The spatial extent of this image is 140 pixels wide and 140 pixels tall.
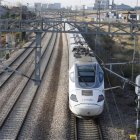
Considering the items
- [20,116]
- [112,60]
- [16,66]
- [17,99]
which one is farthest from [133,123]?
[112,60]

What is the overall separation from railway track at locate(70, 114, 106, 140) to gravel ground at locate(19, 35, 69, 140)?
1.21 ft

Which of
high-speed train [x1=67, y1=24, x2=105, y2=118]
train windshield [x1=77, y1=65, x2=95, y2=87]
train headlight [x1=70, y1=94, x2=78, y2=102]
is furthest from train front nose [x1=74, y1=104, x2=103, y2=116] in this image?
train windshield [x1=77, y1=65, x2=95, y2=87]

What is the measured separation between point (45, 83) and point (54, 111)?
6503 mm

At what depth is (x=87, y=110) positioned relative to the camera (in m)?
17.7

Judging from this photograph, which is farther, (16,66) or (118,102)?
(16,66)

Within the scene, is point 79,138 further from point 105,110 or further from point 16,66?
point 16,66

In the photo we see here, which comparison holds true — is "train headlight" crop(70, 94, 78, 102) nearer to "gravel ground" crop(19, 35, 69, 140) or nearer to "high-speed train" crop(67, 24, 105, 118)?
"high-speed train" crop(67, 24, 105, 118)

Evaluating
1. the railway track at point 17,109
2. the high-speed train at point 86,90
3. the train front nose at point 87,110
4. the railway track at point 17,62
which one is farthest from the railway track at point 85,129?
the railway track at point 17,62

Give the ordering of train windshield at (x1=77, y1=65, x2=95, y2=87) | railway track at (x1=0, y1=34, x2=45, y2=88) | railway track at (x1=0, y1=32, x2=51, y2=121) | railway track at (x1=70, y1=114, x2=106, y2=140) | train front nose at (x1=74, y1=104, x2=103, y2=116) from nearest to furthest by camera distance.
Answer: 1. railway track at (x1=70, y1=114, x2=106, y2=140)
2. train front nose at (x1=74, y1=104, x2=103, y2=116)
3. train windshield at (x1=77, y1=65, x2=95, y2=87)
4. railway track at (x1=0, y1=32, x2=51, y2=121)
5. railway track at (x1=0, y1=34, x2=45, y2=88)

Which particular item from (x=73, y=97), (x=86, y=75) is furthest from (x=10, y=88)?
(x=73, y=97)

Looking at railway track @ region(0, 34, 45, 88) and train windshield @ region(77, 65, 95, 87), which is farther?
railway track @ region(0, 34, 45, 88)

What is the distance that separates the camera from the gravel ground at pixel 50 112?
17031 mm

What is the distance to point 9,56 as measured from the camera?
3797cm

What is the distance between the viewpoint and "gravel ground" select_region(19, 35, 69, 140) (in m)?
17.0
